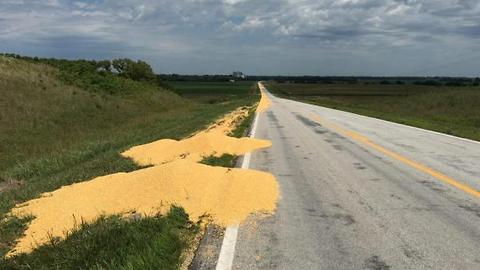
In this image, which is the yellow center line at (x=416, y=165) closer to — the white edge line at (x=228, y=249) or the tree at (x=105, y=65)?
the white edge line at (x=228, y=249)

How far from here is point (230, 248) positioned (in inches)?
211

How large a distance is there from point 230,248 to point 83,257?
5.15 ft

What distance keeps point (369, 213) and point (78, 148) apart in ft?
47.5

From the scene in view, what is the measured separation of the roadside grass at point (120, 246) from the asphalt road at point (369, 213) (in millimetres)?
725

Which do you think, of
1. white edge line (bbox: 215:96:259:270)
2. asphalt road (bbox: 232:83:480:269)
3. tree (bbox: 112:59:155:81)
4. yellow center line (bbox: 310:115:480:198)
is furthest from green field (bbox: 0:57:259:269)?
tree (bbox: 112:59:155:81)

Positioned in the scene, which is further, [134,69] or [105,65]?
[134,69]

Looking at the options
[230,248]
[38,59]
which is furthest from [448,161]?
[38,59]

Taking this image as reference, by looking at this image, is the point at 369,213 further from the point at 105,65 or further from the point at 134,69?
the point at 134,69

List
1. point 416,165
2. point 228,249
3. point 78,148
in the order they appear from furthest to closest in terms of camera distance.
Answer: point 78,148
point 416,165
point 228,249

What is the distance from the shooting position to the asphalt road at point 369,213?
504 cm

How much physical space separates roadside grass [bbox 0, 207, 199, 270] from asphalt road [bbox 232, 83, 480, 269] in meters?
0.72

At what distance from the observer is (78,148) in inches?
741

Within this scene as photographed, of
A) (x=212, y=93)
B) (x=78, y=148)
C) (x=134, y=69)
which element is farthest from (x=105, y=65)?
(x=212, y=93)

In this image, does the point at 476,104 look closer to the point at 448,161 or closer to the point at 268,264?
the point at 448,161
